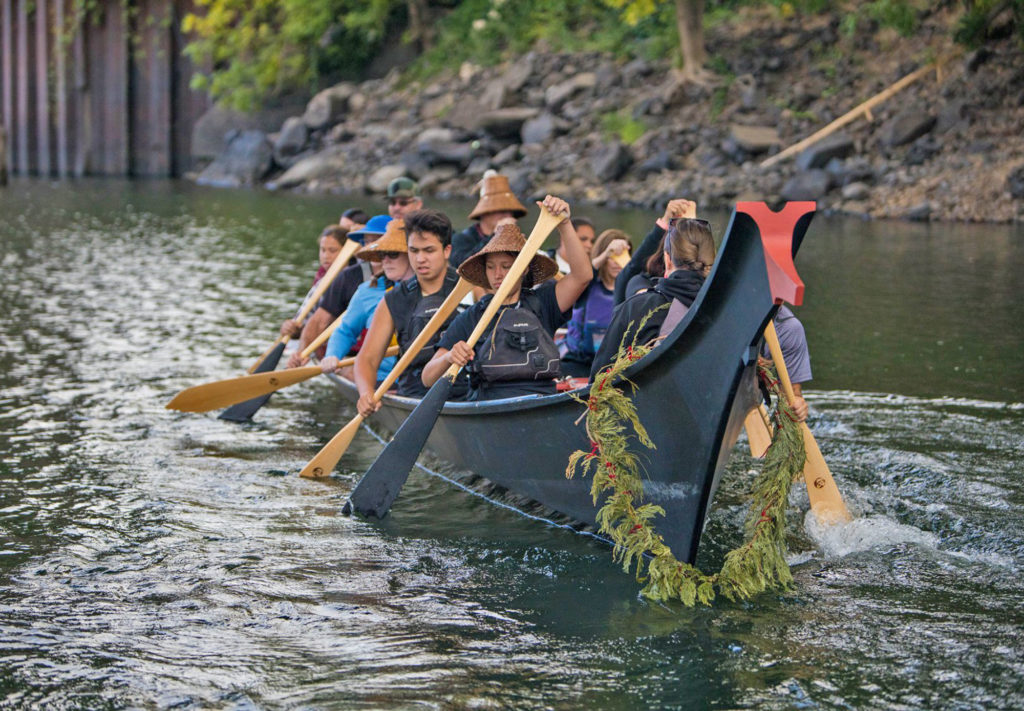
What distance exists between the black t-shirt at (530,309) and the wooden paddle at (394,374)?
46 centimetres

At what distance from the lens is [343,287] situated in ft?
29.9

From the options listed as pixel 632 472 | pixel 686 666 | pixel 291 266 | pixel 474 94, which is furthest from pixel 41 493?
pixel 474 94

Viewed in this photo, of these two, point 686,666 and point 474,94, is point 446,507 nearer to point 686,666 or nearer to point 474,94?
point 686,666

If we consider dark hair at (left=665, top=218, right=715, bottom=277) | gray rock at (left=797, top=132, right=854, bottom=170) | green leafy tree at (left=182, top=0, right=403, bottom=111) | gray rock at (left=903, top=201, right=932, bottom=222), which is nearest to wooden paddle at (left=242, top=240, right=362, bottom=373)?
dark hair at (left=665, top=218, right=715, bottom=277)

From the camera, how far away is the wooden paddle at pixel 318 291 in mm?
9711

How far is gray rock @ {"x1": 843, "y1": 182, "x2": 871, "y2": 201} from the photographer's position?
71.9ft

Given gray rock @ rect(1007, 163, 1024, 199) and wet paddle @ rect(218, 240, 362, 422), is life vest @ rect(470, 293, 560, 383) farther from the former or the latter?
gray rock @ rect(1007, 163, 1024, 199)

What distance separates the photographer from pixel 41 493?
7.10m

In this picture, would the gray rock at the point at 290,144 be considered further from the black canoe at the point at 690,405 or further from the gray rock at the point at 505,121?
the black canoe at the point at 690,405

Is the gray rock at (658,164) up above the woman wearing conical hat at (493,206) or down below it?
above

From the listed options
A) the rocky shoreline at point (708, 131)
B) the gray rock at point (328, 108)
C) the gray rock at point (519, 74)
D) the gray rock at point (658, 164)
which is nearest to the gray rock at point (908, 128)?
the rocky shoreline at point (708, 131)

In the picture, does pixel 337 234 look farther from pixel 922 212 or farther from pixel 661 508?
pixel 922 212

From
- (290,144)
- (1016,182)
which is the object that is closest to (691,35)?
(1016,182)

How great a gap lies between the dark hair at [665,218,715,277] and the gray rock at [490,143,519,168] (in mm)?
22380
